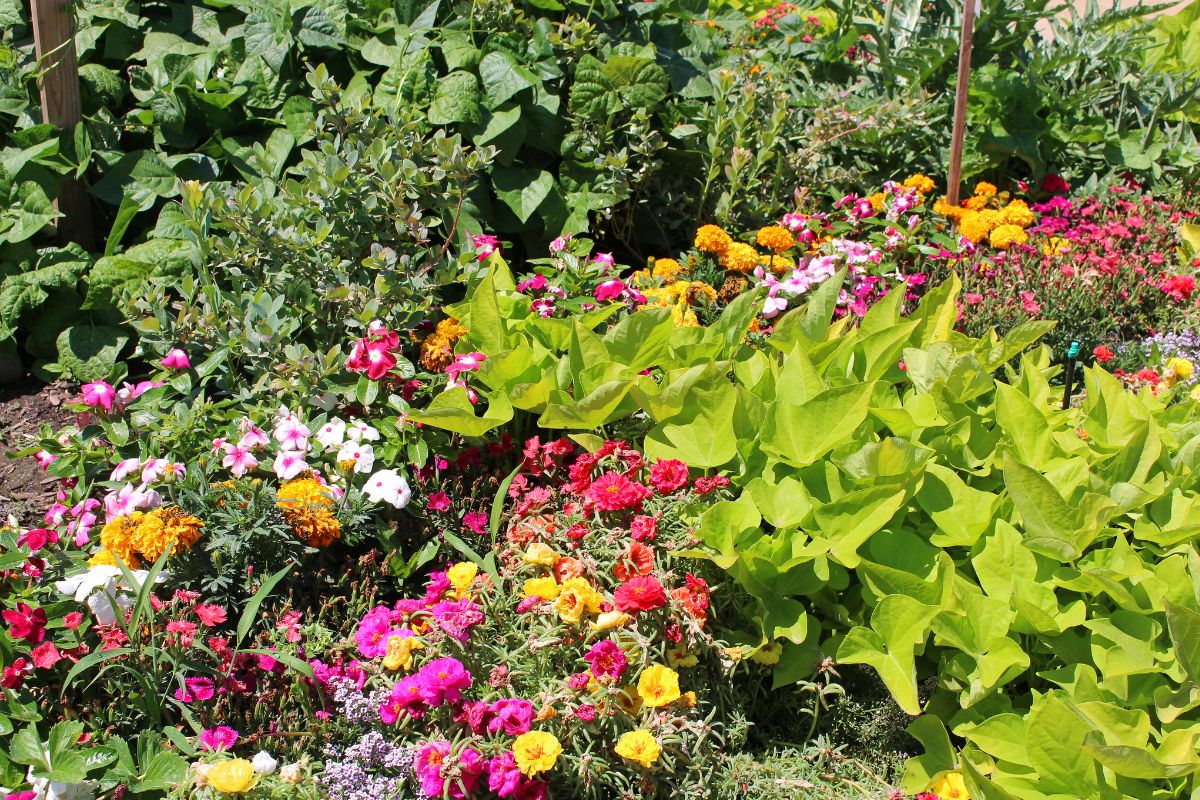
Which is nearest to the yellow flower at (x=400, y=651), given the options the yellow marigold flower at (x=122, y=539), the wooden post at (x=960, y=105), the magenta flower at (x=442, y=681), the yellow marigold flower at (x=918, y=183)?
the magenta flower at (x=442, y=681)

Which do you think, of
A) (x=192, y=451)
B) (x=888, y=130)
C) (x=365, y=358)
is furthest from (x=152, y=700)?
(x=888, y=130)

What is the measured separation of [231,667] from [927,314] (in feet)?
6.30

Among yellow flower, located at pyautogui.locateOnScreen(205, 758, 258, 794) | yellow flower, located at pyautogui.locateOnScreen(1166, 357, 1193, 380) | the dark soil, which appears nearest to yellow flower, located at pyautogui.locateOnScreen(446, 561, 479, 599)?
yellow flower, located at pyautogui.locateOnScreen(205, 758, 258, 794)

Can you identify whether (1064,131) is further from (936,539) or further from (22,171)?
(22,171)

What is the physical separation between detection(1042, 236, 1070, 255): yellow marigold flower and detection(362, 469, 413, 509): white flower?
295 centimetres

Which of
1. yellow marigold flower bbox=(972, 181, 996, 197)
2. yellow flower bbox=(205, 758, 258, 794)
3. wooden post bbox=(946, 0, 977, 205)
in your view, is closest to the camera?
yellow flower bbox=(205, 758, 258, 794)

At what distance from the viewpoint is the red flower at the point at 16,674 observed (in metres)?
1.93

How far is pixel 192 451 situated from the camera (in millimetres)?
2506

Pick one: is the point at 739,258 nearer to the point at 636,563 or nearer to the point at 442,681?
the point at 636,563

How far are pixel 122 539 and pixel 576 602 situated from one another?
3.13ft

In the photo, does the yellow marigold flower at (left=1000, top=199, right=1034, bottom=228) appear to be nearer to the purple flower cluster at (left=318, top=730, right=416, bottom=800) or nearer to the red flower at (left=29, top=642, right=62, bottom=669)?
the purple flower cluster at (left=318, top=730, right=416, bottom=800)

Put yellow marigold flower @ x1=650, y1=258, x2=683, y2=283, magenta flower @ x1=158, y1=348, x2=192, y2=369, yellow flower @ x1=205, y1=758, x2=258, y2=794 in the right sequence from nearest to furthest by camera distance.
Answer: yellow flower @ x1=205, y1=758, x2=258, y2=794 → magenta flower @ x1=158, y1=348, x2=192, y2=369 → yellow marigold flower @ x1=650, y1=258, x2=683, y2=283

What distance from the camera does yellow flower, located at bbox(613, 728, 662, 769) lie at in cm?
179

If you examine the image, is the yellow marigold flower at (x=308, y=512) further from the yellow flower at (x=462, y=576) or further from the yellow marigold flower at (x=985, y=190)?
the yellow marigold flower at (x=985, y=190)
